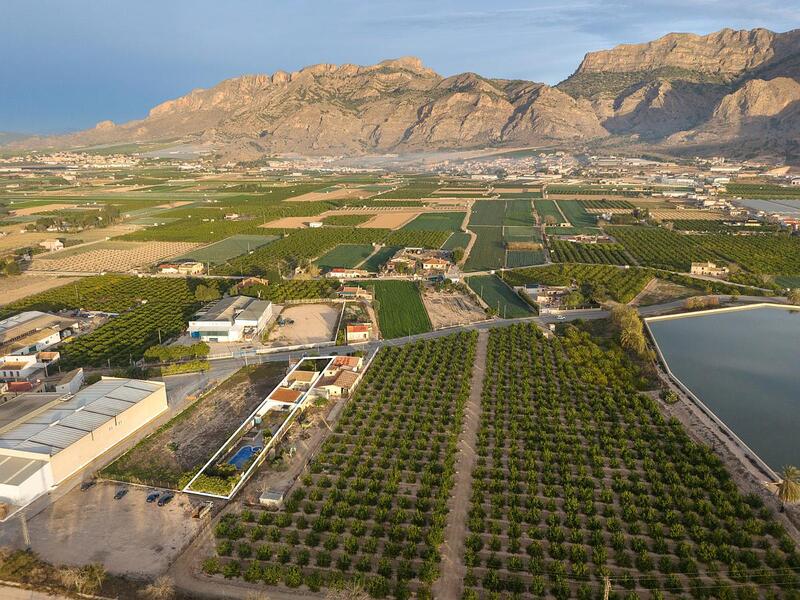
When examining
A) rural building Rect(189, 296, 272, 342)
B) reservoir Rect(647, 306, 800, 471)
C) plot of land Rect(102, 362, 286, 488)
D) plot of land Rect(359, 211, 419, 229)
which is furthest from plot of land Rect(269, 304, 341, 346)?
plot of land Rect(359, 211, 419, 229)

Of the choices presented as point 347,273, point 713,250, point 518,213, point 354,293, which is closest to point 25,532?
point 354,293

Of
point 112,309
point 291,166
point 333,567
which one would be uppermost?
point 291,166

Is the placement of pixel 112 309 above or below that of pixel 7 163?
below

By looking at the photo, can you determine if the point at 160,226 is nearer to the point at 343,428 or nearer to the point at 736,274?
the point at 343,428

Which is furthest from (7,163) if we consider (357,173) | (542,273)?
(542,273)

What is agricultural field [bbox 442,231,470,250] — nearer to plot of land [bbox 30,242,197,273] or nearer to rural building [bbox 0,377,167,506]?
plot of land [bbox 30,242,197,273]

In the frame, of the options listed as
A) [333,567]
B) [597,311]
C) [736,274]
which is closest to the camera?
[333,567]

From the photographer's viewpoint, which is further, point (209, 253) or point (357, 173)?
point (357, 173)

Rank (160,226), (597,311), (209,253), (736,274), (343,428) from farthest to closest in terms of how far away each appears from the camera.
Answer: (160,226) → (209,253) → (736,274) → (597,311) → (343,428)
